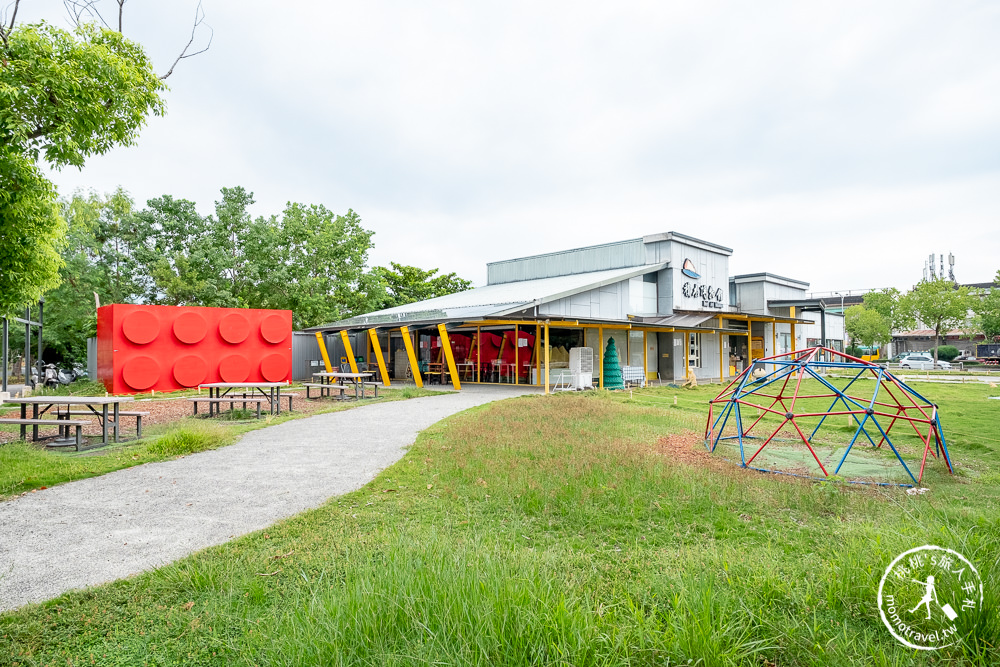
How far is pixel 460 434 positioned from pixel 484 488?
3.58 metres

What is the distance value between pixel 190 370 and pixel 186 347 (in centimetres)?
84

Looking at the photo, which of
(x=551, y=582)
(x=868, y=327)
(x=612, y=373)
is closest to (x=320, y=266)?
(x=612, y=373)

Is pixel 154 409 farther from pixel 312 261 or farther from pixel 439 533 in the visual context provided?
pixel 312 261

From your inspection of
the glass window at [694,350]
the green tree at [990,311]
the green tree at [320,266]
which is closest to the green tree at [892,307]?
the green tree at [990,311]

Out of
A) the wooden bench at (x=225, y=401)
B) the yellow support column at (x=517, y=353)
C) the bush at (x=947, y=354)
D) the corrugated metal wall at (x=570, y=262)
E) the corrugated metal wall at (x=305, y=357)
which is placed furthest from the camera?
the bush at (x=947, y=354)

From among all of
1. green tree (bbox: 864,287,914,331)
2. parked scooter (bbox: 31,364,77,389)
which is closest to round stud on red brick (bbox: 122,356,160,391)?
parked scooter (bbox: 31,364,77,389)

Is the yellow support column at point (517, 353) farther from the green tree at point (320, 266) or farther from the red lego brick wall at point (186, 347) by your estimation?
the green tree at point (320, 266)

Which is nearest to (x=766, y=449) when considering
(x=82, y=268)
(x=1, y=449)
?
(x=1, y=449)

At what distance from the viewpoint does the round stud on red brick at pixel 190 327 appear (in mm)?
19766

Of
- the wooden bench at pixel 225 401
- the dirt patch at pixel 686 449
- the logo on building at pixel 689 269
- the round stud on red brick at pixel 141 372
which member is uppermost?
the logo on building at pixel 689 269

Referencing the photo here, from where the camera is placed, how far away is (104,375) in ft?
63.1

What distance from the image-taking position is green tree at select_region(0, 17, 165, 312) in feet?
22.7

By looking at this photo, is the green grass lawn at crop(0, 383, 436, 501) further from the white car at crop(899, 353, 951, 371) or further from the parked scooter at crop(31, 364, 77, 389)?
the white car at crop(899, 353, 951, 371)

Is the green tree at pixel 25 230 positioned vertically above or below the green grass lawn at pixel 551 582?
above
